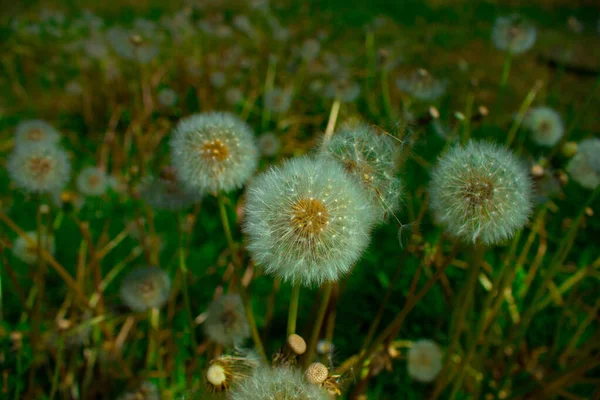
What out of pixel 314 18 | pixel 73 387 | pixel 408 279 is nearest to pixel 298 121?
pixel 408 279

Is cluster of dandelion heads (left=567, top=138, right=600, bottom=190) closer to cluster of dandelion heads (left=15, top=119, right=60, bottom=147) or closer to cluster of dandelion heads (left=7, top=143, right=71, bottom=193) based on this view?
cluster of dandelion heads (left=7, top=143, right=71, bottom=193)

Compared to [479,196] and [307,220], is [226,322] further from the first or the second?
[479,196]

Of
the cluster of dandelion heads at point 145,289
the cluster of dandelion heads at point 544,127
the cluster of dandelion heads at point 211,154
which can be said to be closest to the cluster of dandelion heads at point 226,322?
the cluster of dandelion heads at point 145,289

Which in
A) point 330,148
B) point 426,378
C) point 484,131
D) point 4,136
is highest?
point 330,148

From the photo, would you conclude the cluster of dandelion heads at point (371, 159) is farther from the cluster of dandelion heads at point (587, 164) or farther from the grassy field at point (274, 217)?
the cluster of dandelion heads at point (587, 164)

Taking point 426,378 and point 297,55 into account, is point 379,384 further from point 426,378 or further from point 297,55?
point 297,55

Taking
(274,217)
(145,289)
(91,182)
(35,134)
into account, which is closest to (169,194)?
(145,289)
